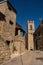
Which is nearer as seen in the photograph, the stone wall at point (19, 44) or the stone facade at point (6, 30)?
the stone facade at point (6, 30)

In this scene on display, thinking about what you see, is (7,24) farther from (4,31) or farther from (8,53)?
(8,53)

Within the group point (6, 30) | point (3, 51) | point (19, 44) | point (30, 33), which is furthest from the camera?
point (30, 33)

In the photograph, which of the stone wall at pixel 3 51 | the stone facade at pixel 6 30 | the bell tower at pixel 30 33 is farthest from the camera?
the bell tower at pixel 30 33

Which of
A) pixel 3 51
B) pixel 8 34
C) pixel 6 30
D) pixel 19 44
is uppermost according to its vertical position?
pixel 6 30

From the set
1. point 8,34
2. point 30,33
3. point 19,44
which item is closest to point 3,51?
point 8,34

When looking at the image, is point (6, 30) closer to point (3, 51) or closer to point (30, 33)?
point (3, 51)

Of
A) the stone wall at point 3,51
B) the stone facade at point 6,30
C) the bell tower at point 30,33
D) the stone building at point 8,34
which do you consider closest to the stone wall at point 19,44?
the stone building at point 8,34

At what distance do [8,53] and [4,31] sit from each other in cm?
320

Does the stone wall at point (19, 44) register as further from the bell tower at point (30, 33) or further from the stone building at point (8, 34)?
the bell tower at point (30, 33)

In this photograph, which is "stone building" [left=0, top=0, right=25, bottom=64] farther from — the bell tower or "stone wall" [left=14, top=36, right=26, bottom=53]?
the bell tower

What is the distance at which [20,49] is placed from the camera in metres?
18.8

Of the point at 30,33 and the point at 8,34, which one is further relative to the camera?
the point at 30,33

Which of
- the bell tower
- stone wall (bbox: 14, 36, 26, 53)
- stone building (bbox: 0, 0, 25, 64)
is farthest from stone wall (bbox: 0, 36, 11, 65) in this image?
the bell tower

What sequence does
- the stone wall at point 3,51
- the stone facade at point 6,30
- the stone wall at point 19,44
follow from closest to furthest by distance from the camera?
the stone wall at point 3,51
the stone facade at point 6,30
the stone wall at point 19,44
